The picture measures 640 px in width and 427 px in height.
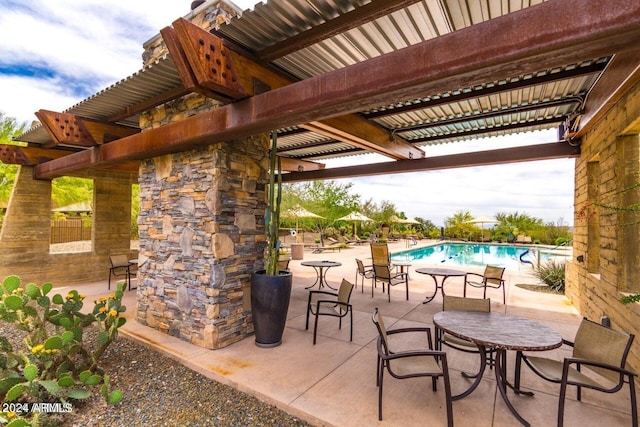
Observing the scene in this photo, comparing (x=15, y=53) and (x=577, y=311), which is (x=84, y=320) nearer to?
(x=577, y=311)

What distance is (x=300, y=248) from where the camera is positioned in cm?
1180

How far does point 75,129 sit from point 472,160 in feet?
20.2

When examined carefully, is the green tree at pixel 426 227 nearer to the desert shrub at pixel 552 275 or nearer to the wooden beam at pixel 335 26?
the desert shrub at pixel 552 275

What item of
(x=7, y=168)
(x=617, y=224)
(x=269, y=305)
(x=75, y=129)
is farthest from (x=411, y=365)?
(x=7, y=168)

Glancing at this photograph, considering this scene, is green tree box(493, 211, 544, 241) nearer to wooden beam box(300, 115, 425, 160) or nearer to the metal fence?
wooden beam box(300, 115, 425, 160)

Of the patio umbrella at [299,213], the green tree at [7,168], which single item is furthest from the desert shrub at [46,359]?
the patio umbrella at [299,213]

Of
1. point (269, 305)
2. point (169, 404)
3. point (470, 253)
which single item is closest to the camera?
point (169, 404)

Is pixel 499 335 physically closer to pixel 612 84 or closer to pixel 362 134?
pixel 612 84

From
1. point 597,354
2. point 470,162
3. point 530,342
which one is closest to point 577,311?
point 470,162

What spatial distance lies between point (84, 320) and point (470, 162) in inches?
229

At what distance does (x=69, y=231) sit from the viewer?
10578mm

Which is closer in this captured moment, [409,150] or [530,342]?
[530,342]

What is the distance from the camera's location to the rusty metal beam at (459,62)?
1465 mm

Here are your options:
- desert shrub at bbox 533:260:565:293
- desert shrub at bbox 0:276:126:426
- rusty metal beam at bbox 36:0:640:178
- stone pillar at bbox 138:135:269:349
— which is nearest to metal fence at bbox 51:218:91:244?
stone pillar at bbox 138:135:269:349
